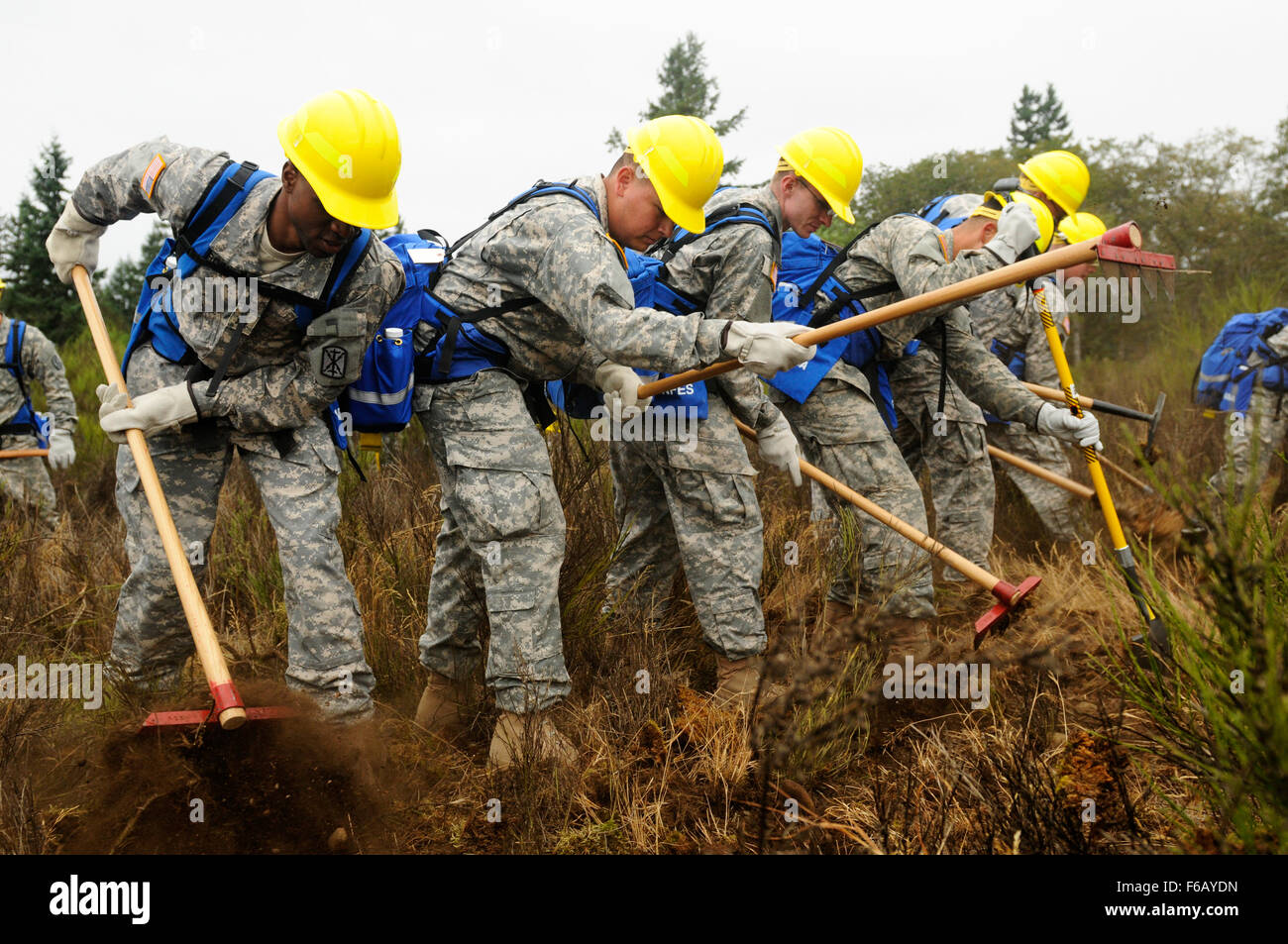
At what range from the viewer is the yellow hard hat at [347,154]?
3.03 metres

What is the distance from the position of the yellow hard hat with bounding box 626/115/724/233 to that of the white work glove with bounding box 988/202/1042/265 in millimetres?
1698

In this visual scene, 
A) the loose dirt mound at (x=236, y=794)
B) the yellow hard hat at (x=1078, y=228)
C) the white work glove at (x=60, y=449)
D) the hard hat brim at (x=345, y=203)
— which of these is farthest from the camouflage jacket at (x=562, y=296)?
the white work glove at (x=60, y=449)

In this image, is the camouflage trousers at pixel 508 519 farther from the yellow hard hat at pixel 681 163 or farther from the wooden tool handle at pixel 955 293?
the yellow hard hat at pixel 681 163

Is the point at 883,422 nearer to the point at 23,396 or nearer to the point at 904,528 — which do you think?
the point at 904,528

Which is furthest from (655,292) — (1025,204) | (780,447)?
(1025,204)

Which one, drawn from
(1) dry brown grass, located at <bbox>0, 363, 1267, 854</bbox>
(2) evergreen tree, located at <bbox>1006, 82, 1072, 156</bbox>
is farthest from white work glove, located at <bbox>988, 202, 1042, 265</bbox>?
(2) evergreen tree, located at <bbox>1006, 82, 1072, 156</bbox>

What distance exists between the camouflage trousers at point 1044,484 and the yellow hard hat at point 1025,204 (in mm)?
1350

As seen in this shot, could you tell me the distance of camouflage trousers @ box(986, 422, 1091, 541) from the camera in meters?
6.58

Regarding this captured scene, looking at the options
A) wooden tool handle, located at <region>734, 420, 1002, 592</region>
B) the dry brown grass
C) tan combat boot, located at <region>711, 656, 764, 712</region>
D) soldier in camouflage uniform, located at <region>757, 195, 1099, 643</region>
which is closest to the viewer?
the dry brown grass

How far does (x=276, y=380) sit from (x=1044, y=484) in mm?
5210

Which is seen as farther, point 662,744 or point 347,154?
point 662,744

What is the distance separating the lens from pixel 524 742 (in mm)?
3027

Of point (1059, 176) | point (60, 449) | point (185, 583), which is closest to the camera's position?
point (185, 583)

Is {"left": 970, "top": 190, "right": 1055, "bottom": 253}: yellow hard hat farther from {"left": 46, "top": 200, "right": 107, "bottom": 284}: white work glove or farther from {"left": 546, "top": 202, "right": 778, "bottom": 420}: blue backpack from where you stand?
{"left": 46, "top": 200, "right": 107, "bottom": 284}: white work glove
